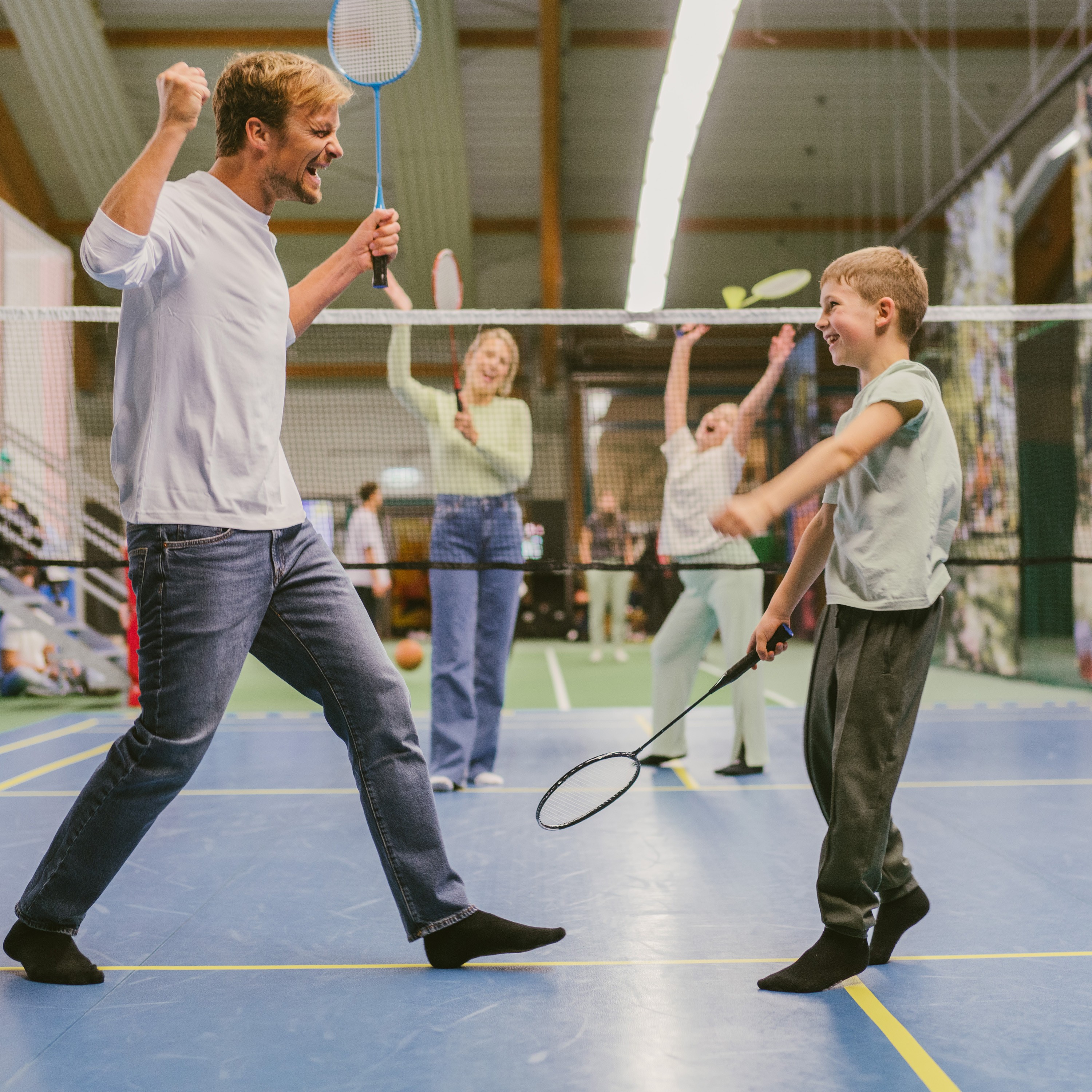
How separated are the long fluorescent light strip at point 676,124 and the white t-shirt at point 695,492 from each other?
3.73 ft

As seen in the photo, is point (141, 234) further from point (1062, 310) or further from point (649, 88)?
point (649, 88)

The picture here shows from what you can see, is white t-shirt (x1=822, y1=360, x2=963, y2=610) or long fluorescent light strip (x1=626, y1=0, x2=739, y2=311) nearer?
white t-shirt (x1=822, y1=360, x2=963, y2=610)

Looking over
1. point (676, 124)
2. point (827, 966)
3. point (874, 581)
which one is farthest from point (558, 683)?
point (874, 581)

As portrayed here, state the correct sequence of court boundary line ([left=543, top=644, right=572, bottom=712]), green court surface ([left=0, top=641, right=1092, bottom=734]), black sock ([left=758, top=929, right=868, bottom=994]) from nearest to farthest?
black sock ([left=758, top=929, right=868, bottom=994]) → green court surface ([left=0, top=641, right=1092, bottom=734]) → court boundary line ([left=543, top=644, right=572, bottom=712])

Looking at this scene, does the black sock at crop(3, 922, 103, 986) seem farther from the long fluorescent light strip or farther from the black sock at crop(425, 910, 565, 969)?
the long fluorescent light strip

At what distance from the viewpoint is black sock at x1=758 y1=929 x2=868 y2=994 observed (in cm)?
200

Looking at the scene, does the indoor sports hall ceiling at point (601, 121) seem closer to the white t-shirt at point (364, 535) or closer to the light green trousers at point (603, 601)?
the light green trousers at point (603, 601)

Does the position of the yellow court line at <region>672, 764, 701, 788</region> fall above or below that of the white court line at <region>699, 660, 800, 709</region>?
above

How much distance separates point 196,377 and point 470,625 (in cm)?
234

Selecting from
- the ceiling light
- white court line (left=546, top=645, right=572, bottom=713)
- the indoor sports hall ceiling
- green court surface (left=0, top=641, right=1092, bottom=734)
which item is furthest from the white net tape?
the ceiling light

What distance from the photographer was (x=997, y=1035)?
1.82 m

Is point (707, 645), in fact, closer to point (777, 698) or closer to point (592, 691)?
point (777, 698)

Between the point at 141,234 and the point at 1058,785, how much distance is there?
3893mm

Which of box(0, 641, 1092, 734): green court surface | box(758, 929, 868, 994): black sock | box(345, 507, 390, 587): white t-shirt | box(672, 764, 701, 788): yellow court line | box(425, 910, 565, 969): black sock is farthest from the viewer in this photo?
box(0, 641, 1092, 734): green court surface
